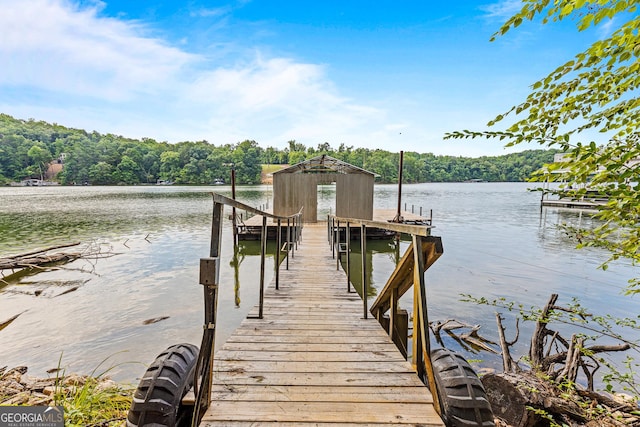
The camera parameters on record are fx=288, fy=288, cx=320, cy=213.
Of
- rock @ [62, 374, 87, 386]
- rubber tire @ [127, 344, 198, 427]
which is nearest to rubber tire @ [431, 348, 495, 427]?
rubber tire @ [127, 344, 198, 427]

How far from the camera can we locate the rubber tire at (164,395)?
61.1 inches

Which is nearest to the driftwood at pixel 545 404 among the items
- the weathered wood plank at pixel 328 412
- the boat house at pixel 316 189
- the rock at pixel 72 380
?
the weathered wood plank at pixel 328 412

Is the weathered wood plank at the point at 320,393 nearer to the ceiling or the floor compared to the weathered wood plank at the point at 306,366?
nearer to the ceiling

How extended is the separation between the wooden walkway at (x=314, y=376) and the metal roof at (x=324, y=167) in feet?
37.8

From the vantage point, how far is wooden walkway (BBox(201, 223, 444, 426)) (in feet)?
5.46

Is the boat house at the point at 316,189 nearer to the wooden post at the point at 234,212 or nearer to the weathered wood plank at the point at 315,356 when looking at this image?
the wooden post at the point at 234,212

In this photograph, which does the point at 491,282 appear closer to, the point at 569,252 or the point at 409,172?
the point at 569,252

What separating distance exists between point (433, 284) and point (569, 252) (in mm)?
8785

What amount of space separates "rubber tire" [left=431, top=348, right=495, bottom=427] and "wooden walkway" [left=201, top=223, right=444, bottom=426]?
104 millimetres

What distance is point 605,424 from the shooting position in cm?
247

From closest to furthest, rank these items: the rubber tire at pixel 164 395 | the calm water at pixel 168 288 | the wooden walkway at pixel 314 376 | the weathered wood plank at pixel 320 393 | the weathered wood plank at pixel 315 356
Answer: the rubber tire at pixel 164 395 → the wooden walkway at pixel 314 376 → the weathered wood plank at pixel 320 393 → the weathered wood plank at pixel 315 356 → the calm water at pixel 168 288

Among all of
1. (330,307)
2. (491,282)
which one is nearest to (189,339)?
(330,307)

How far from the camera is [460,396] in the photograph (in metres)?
1.62

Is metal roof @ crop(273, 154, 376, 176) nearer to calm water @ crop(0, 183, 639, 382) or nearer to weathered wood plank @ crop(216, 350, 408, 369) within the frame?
calm water @ crop(0, 183, 639, 382)
